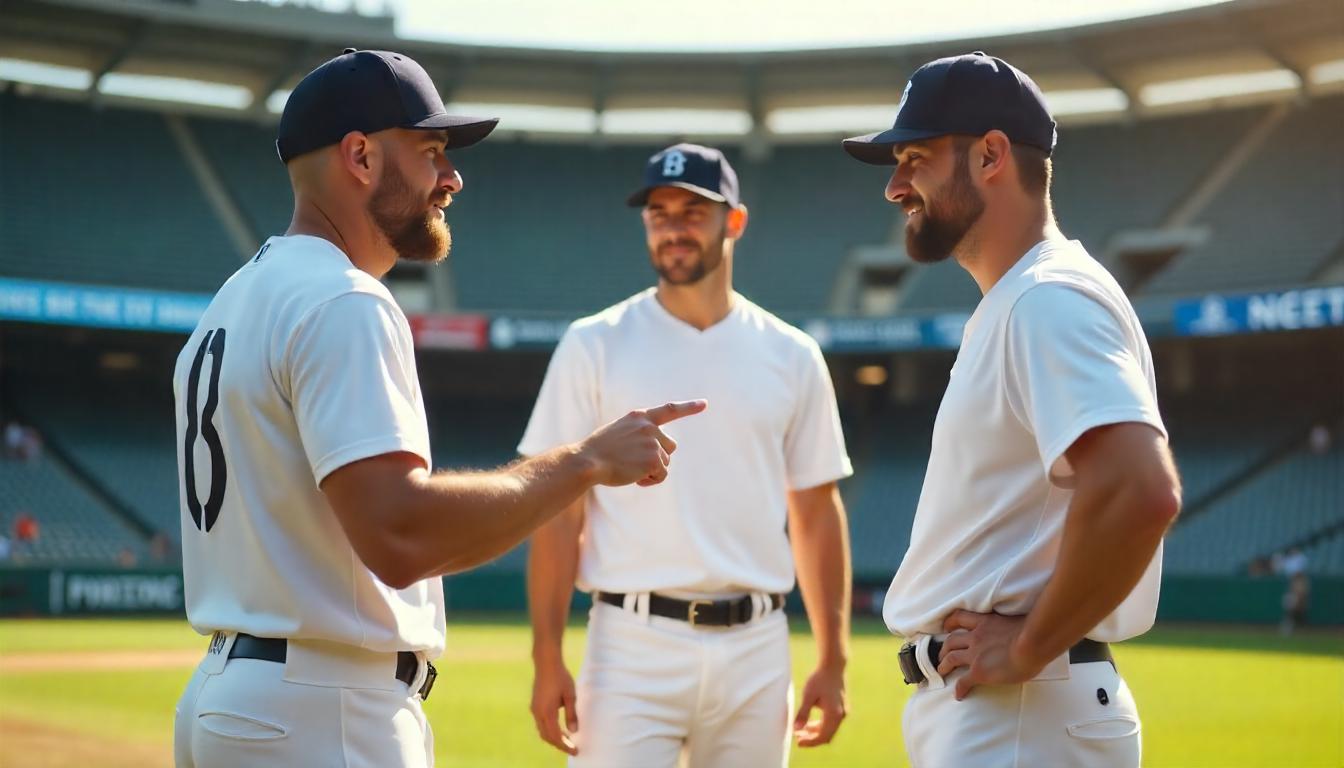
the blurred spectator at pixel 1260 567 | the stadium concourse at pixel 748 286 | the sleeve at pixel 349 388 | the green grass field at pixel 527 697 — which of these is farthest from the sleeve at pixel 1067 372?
the blurred spectator at pixel 1260 567

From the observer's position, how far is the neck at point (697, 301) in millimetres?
4598

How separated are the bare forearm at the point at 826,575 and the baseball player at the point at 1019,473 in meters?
1.40

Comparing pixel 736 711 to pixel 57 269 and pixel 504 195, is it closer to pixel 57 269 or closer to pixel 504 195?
pixel 57 269

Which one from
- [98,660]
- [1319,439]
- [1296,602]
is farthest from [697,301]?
[1319,439]

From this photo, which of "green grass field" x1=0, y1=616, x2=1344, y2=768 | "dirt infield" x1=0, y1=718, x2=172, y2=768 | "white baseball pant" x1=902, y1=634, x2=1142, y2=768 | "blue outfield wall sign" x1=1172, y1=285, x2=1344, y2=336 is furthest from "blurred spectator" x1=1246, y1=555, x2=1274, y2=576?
"white baseball pant" x1=902, y1=634, x2=1142, y2=768

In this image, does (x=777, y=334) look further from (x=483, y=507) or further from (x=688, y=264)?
(x=483, y=507)

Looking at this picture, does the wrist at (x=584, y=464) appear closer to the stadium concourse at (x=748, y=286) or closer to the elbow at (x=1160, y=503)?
the elbow at (x=1160, y=503)

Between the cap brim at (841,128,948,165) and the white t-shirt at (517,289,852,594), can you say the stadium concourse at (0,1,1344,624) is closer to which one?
the white t-shirt at (517,289,852,594)

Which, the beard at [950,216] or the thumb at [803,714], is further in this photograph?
the thumb at [803,714]

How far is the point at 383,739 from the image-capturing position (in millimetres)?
2672

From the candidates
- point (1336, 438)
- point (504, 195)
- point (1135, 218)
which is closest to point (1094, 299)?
point (1336, 438)

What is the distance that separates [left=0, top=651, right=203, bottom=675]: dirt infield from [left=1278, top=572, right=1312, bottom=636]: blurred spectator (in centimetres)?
1653

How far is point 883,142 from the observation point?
296 centimetres

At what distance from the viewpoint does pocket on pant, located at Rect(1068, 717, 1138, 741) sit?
2674 millimetres
